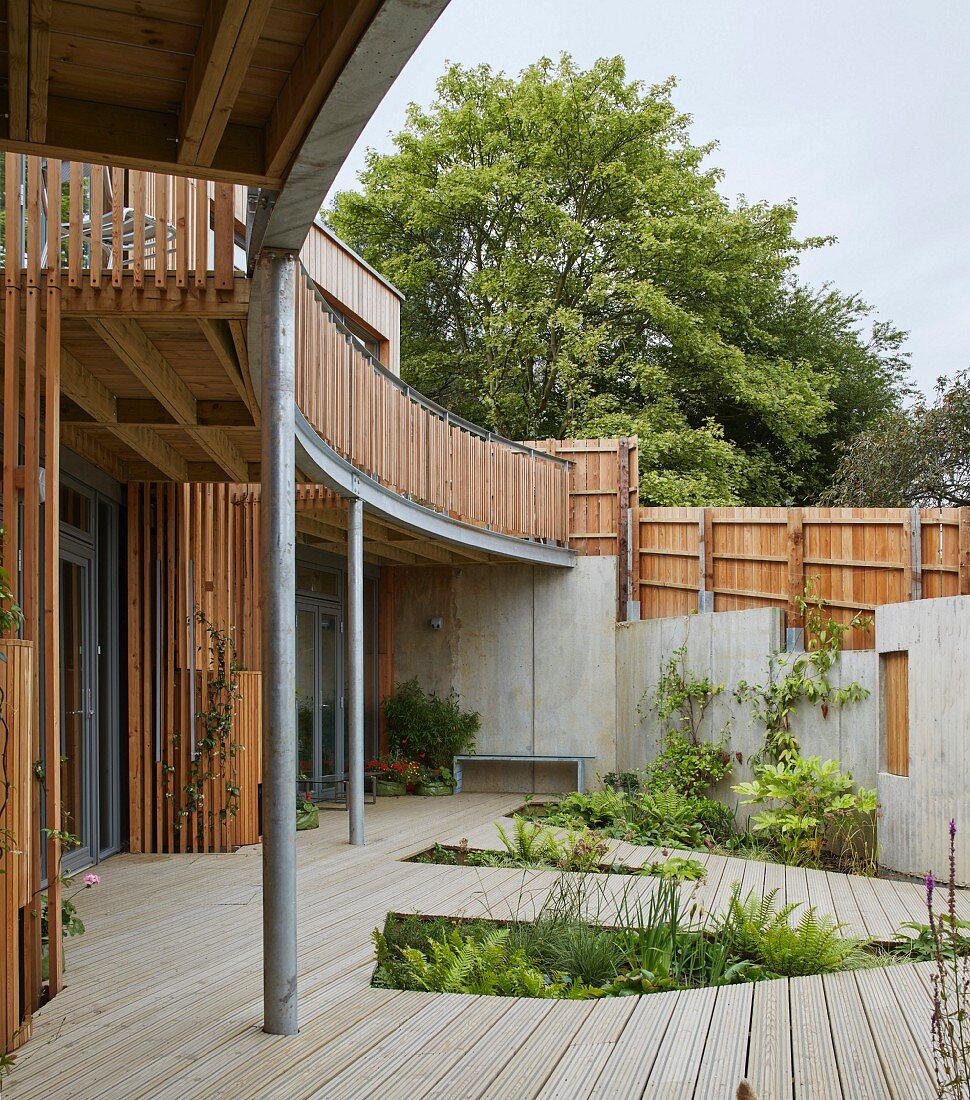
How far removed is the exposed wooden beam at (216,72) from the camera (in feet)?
9.13

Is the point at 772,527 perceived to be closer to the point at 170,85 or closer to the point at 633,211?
the point at 170,85

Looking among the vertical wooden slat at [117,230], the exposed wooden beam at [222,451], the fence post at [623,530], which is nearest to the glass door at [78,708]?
the exposed wooden beam at [222,451]

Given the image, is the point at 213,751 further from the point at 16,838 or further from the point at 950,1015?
the point at 950,1015

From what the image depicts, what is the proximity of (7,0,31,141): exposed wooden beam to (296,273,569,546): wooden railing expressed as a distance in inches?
131

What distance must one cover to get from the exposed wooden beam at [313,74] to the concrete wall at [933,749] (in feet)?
18.3

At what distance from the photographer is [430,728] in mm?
13477

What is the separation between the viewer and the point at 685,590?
39.9ft

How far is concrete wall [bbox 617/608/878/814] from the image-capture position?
28.5ft

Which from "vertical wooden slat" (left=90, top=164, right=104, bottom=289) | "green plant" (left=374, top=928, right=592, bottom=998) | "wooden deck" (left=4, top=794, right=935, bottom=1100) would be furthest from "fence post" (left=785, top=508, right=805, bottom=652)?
"vertical wooden slat" (left=90, top=164, right=104, bottom=289)

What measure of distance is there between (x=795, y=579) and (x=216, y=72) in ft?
26.0

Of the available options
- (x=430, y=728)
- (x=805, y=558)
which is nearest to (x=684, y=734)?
(x=805, y=558)

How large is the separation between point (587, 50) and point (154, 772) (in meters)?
50.1

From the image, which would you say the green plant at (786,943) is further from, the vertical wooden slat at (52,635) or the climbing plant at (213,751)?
the climbing plant at (213,751)

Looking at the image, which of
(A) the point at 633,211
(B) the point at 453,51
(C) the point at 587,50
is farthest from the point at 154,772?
(B) the point at 453,51
